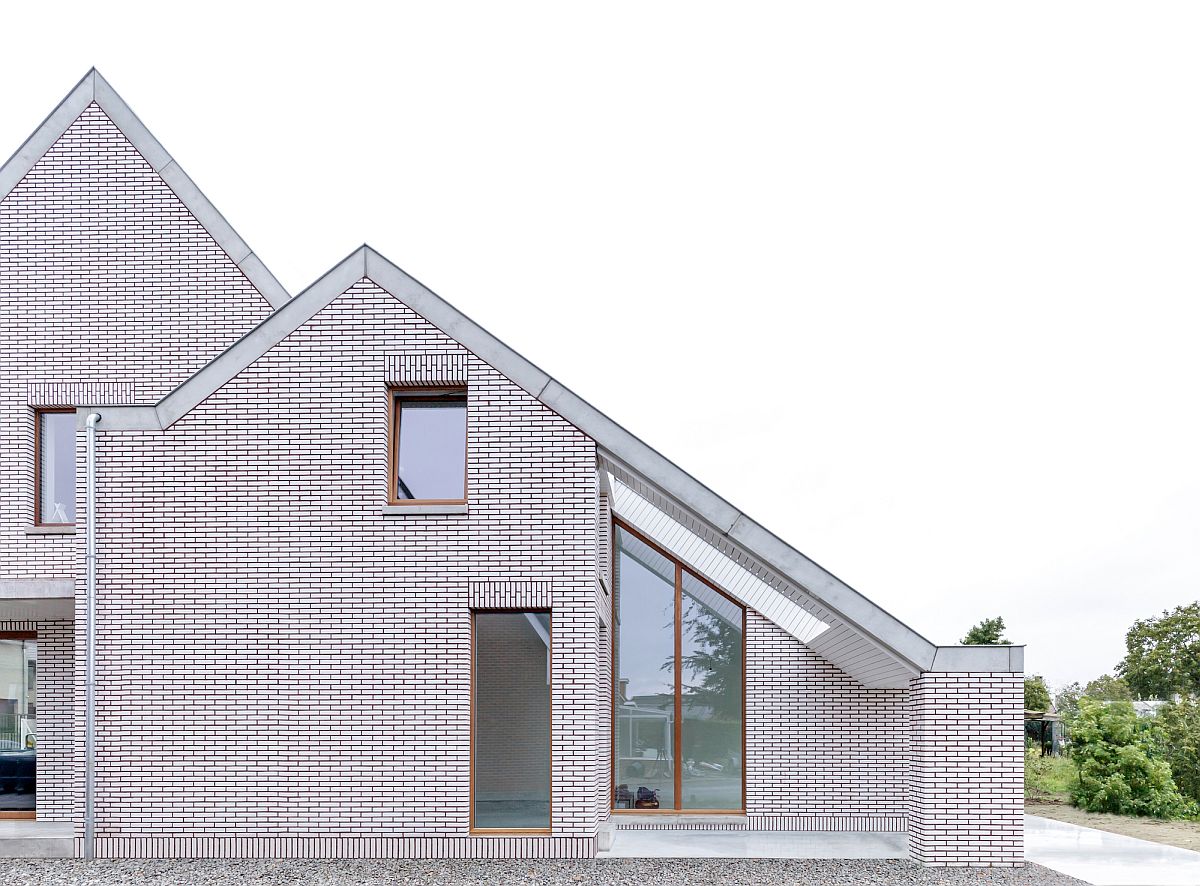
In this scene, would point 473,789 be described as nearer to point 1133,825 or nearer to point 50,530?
point 50,530

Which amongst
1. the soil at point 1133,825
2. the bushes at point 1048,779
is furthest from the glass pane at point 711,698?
the bushes at point 1048,779

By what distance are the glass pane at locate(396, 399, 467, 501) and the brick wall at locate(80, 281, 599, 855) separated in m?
0.33

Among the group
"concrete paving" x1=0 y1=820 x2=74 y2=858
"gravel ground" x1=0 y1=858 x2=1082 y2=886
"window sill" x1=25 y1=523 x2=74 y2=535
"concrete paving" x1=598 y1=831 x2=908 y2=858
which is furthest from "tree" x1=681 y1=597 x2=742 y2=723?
"window sill" x1=25 y1=523 x2=74 y2=535

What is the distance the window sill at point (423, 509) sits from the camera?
13.1 meters

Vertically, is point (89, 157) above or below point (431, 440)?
above

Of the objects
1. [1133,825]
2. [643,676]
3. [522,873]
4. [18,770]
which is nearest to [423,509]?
[522,873]

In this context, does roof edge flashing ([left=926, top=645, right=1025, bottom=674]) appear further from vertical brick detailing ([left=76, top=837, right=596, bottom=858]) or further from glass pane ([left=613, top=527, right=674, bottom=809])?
vertical brick detailing ([left=76, top=837, right=596, bottom=858])

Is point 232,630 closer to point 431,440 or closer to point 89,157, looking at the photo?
point 431,440

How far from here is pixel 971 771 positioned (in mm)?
12641

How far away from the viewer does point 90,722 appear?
12.8 m

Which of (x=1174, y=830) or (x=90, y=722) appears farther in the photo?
(x=1174, y=830)

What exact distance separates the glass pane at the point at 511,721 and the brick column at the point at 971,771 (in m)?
4.11

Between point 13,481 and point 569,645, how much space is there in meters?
8.15

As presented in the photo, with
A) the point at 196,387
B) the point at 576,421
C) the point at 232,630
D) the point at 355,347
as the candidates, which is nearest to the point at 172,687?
the point at 232,630
